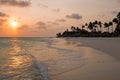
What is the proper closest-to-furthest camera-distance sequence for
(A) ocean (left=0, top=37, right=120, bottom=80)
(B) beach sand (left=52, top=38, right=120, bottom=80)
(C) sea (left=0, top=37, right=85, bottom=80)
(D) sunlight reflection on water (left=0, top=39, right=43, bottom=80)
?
(B) beach sand (left=52, top=38, right=120, bottom=80) → (A) ocean (left=0, top=37, right=120, bottom=80) → (D) sunlight reflection on water (left=0, top=39, right=43, bottom=80) → (C) sea (left=0, top=37, right=85, bottom=80)

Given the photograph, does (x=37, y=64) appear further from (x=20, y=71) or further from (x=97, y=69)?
(x=97, y=69)

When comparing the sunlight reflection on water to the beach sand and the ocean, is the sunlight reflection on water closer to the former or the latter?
the ocean

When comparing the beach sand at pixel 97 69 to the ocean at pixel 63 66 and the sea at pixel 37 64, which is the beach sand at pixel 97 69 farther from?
the sea at pixel 37 64

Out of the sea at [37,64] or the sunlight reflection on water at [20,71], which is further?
the sea at [37,64]

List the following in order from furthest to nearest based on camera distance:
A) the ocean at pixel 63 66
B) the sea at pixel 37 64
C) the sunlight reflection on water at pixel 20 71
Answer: the sea at pixel 37 64 → the sunlight reflection on water at pixel 20 71 → the ocean at pixel 63 66

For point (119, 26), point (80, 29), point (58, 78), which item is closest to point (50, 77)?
point (58, 78)

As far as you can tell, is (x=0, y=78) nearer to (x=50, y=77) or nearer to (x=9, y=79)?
(x=9, y=79)

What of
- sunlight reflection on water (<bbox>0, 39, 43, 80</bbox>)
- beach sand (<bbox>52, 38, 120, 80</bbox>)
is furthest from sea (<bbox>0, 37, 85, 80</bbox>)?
beach sand (<bbox>52, 38, 120, 80</bbox>)

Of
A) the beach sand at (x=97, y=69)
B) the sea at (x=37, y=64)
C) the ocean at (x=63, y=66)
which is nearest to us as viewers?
the beach sand at (x=97, y=69)

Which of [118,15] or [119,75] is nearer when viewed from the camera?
[119,75]

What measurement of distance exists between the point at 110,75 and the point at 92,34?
14177 centimetres

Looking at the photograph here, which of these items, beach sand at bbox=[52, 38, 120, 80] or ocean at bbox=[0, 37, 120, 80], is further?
ocean at bbox=[0, 37, 120, 80]

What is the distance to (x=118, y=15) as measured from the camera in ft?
381

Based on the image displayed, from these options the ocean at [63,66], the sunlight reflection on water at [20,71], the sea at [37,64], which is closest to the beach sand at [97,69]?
the ocean at [63,66]
